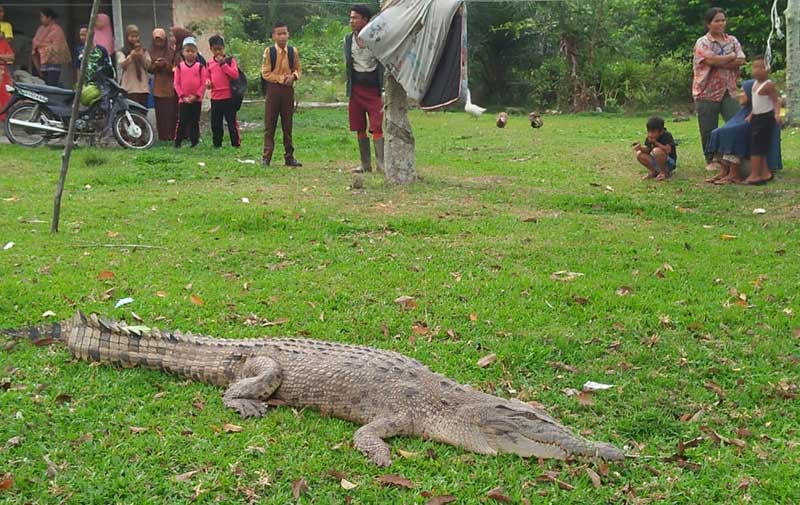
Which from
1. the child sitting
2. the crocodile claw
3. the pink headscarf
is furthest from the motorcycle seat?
the crocodile claw

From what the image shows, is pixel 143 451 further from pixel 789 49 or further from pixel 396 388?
pixel 789 49

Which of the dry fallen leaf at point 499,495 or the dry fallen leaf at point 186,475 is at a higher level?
A: the dry fallen leaf at point 186,475

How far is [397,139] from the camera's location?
899 centimetres

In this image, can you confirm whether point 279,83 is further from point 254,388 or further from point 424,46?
point 254,388

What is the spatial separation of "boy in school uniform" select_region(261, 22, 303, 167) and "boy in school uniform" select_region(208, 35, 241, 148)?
141 cm

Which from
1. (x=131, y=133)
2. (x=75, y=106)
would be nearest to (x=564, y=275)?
(x=75, y=106)

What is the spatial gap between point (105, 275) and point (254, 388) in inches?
92.4

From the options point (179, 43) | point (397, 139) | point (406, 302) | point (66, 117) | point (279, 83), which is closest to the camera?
point (406, 302)

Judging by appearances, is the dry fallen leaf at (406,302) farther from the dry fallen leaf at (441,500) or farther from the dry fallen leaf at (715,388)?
the dry fallen leaf at (441,500)

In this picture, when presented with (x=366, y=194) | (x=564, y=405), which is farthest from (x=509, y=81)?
(x=564, y=405)

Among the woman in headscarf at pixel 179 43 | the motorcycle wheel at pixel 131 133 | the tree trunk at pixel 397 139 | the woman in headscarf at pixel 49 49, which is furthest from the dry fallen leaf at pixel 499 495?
→ the woman in headscarf at pixel 49 49

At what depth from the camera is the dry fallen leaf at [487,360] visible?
4148mm

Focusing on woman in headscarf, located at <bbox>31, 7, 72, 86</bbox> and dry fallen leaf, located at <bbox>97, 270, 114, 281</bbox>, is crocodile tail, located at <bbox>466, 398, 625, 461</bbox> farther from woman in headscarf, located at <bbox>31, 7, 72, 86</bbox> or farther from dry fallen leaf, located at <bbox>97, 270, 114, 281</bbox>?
woman in headscarf, located at <bbox>31, 7, 72, 86</bbox>

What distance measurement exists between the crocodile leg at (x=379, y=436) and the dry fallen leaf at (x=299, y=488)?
0.32 meters
